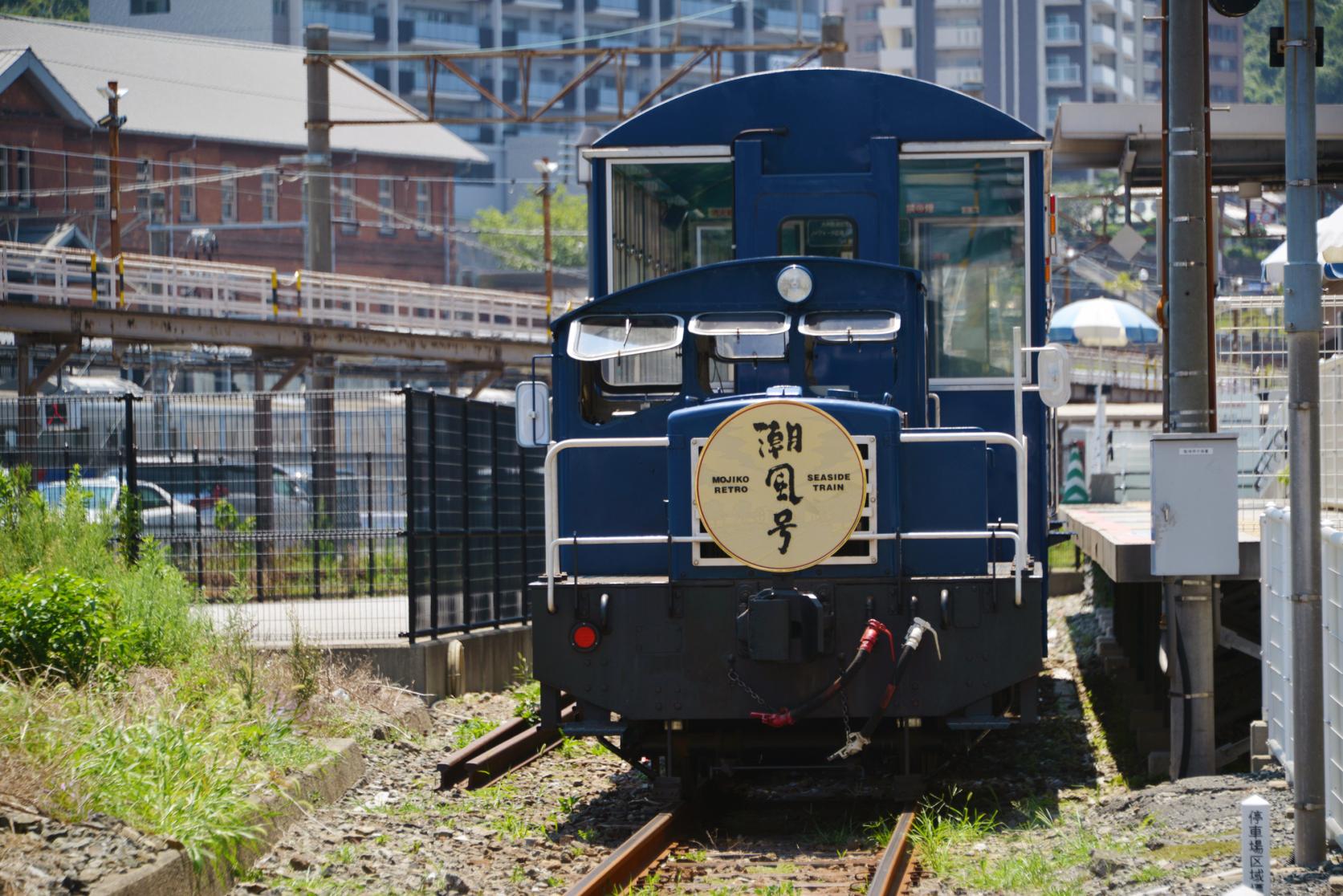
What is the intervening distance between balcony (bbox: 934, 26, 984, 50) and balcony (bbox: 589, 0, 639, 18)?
21.8 m

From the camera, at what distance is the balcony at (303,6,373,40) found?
90.6 metres

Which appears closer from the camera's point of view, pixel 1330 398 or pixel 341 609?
pixel 1330 398

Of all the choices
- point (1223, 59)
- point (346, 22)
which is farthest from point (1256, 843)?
point (1223, 59)

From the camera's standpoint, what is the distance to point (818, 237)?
10633 millimetres

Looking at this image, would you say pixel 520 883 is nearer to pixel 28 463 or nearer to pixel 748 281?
pixel 748 281

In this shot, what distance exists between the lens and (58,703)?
28.3 feet

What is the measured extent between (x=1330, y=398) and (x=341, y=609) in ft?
27.1

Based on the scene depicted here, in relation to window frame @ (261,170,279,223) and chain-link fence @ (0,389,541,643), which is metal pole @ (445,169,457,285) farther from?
chain-link fence @ (0,389,541,643)

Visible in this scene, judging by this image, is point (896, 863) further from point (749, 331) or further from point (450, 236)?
point (450, 236)

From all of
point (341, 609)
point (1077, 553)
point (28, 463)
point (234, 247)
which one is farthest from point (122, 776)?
point (234, 247)

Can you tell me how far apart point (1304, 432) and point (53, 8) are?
8021 centimetres

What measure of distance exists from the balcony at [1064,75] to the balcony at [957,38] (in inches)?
203

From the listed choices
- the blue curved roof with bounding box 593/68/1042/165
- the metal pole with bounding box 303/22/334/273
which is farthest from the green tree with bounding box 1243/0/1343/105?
the metal pole with bounding box 303/22/334/273

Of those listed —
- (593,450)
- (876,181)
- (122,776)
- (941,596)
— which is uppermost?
(876,181)
